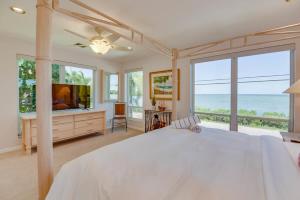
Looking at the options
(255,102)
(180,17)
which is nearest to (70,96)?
(180,17)

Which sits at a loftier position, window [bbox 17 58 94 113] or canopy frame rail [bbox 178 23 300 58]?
canopy frame rail [bbox 178 23 300 58]

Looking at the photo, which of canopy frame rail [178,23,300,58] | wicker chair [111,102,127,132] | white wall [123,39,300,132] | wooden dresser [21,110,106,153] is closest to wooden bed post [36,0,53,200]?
canopy frame rail [178,23,300,58]

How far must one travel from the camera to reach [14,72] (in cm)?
344

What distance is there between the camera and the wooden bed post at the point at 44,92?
1174 mm

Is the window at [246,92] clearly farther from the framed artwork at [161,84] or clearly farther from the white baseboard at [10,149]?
the white baseboard at [10,149]

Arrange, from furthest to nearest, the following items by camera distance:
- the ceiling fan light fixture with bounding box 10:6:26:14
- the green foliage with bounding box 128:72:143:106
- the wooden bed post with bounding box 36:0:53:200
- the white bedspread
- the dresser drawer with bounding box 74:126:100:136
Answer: the green foliage with bounding box 128:72:143:106 < the dresser drawer with bounding box 74:126:100:136 < the ceiling fan light fixture with bounding box 10:6:26:14 < the wooden bed post with bounding box 36:0:53:200 < the white bedspread

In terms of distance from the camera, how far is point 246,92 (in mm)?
3289

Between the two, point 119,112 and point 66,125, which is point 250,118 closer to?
point 119,112

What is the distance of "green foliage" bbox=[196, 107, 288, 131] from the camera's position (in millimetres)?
2974

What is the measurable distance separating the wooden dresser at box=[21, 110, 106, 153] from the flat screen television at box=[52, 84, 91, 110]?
0.22 meters

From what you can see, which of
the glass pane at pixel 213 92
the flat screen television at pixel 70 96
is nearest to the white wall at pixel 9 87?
the flat screen television at pixel 70 96

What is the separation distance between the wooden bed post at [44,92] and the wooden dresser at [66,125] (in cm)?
245

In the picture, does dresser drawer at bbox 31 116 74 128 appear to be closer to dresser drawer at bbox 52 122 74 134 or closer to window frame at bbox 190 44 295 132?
dresser drawer at bbox 52 122 74 134

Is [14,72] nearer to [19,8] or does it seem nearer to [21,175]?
[19,8]
